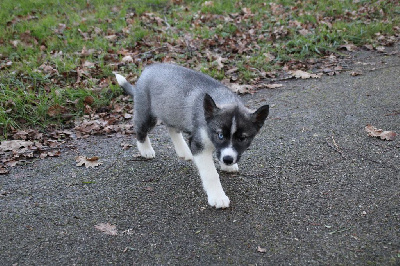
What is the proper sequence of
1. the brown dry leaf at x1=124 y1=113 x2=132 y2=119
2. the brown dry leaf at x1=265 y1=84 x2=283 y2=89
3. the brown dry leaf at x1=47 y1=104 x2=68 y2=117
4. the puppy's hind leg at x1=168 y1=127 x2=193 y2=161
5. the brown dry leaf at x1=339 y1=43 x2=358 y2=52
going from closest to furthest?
the puppy's hind leg at x1=168 y1=127 x2=193 y2=161
the brown dry leaf at x1=47 y1=104 x2=68 y2=117
the brown dry leaf at x1=124 y1=113 x2=132 y2=119
the brown dry leaf at x1=265 y1=84 x2=283 y2=89
the brown dry leaf at x1=339 y1=43 x2=358 y2=52

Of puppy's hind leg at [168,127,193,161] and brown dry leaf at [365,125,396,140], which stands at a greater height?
puppy's hind leg at [168,127,193,161]

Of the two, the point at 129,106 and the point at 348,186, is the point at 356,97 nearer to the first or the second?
the point at 348,186

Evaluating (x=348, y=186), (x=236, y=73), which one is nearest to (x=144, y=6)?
(x=236, y=73)

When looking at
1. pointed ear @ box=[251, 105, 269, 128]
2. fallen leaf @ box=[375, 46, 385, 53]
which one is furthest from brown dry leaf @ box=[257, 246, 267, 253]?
fallen leaf @ box=[375, 46, 385, 53]

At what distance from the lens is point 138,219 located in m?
3.49

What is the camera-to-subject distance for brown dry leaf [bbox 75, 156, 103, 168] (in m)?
4.53

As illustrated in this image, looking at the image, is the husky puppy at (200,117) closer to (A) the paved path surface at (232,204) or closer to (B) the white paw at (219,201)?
(B) the white paw at (219,201)

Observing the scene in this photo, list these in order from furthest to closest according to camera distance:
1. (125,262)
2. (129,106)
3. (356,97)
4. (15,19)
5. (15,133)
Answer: (15,19), (129,106), (356,97), (15,133), (125,262)

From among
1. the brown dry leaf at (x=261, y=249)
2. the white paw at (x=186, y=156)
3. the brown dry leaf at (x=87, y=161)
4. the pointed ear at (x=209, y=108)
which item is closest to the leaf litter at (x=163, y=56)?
the brown dry leaf at (x=87, y=161)

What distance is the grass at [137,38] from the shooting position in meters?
6.24

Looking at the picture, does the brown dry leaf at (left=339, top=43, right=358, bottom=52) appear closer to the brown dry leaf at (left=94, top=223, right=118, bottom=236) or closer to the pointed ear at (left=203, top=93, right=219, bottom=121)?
the pointed ear at (left=203, top=93, right=219, bottom=121)

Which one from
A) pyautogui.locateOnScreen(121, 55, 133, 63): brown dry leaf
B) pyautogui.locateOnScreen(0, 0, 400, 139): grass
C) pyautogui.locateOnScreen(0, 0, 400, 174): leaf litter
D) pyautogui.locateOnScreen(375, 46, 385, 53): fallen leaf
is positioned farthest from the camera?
pyautogui.locateOnScreen(375, 46, 385, 53): fallen leaf

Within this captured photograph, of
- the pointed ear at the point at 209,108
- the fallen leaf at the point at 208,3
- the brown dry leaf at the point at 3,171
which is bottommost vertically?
the brown dry leaf at the point at 3,171

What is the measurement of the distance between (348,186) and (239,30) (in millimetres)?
6192
